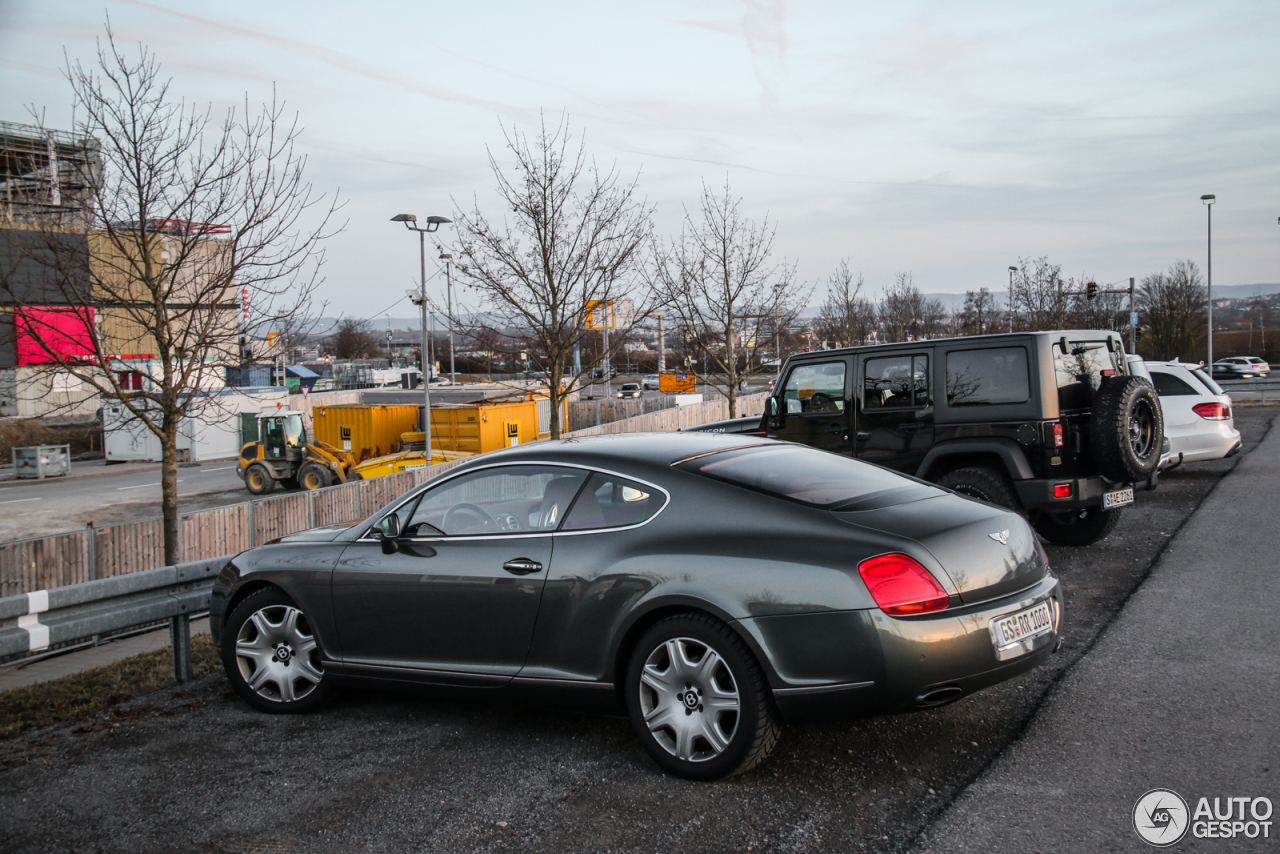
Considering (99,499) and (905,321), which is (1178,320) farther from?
(99,499)

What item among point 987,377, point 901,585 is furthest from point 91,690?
point 987,377

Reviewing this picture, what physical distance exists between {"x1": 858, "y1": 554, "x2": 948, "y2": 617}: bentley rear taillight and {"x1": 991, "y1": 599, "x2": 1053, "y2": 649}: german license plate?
335mm

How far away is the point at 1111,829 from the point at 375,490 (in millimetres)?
16695

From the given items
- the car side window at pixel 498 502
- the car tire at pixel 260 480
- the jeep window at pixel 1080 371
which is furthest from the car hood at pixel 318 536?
the car tire at pixel 260 480

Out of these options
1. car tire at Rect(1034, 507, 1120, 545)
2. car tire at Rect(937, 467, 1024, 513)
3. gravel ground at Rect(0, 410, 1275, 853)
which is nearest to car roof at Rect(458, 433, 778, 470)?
gravel ground at Rect(0, 410, 1275, 853)

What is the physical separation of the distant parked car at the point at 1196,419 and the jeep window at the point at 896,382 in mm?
6360

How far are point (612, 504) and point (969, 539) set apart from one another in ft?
4.99

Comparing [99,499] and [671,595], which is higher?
[671,595]

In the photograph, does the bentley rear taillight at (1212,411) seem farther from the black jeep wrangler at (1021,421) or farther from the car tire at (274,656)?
the car tire at (274,656)

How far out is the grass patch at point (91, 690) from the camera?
17.4ft

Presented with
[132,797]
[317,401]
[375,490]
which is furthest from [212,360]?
[317,401]

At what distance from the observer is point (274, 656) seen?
510 cm

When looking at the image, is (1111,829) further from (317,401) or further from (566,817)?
(317,401)

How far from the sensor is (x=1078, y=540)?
8.90 meters
